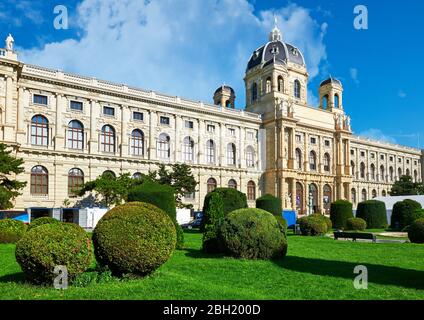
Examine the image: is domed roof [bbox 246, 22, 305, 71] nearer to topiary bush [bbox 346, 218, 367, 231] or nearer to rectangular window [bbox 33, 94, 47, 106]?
rectangular window [bbox 33, 94, 47, 106]

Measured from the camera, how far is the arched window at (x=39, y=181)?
1558 inches

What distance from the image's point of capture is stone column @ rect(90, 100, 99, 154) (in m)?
43.2

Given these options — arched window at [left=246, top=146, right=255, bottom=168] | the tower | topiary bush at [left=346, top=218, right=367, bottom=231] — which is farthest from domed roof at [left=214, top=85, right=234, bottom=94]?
topiary bush at [left=346, top=218, right=367, bottom=231]

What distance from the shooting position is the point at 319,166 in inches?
2488

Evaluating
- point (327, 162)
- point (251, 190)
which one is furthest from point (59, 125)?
point (327, 162)

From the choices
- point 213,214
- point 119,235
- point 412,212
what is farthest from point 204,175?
point 119,235

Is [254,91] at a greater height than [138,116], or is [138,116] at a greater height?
[254,91]

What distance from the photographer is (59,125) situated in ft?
135

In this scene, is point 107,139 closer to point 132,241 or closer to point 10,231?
point 10,231

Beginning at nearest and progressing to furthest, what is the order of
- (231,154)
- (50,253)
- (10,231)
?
(50,253) < (10,231) < (231,154)

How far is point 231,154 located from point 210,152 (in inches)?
144
